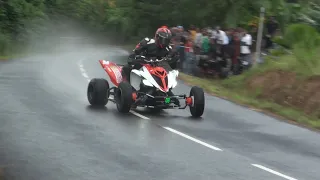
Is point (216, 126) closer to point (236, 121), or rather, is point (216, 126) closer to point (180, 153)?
point (236, 121)

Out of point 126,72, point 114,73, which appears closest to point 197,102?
point 126,72

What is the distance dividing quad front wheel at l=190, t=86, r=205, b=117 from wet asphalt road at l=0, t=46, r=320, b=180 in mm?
239

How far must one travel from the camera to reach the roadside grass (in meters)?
16.5

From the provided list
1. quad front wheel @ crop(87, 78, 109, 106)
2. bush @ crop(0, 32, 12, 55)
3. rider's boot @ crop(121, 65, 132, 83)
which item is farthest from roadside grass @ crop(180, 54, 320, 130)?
bush @ crop(0, 32, 12, 55)

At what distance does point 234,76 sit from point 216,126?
9.93 metres

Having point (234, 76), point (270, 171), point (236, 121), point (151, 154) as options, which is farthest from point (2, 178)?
point (234, 76)

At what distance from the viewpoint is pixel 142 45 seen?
1513cm

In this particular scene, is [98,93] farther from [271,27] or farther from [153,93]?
[271,27]

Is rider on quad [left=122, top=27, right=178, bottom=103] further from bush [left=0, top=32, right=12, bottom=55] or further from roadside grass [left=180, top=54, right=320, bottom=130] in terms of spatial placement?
bush [left=0, top=32, right=12, bottom=55]

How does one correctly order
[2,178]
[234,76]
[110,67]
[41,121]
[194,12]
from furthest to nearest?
[194,12]
[234,76]
[110,67]
[41,121]
[2,178]

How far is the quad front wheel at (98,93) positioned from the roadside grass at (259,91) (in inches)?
175

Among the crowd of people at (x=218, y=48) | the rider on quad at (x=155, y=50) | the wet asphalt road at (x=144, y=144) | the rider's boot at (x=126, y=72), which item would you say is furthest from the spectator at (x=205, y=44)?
the rider's boot at (x=126, y=72)

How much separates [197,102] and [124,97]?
171 cm

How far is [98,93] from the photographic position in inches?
599
